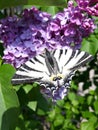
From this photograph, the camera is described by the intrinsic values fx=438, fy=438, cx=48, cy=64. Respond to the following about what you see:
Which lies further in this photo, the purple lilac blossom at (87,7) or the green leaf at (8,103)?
the purple lilac blossom at (87,7)

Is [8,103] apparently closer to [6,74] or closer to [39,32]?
[6,74]

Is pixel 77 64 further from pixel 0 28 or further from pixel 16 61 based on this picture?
pixel 0 28

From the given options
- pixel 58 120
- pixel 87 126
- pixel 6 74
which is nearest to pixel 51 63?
pixel 6 74

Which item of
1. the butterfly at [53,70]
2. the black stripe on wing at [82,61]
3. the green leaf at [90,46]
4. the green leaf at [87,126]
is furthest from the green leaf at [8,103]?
the green leaf at [87,126]

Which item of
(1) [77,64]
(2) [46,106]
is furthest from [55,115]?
(1) [77,64]

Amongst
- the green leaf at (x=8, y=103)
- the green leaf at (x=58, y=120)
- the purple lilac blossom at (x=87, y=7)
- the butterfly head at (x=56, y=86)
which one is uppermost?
the purple lilac blossom at (x=87, y=7)

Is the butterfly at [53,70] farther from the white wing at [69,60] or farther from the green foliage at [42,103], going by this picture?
the green foliage at [42,103]

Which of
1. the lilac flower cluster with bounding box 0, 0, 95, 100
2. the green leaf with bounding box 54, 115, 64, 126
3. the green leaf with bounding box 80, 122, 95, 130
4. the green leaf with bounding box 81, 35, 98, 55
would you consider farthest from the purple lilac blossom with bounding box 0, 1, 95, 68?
the green leaf with bounding box 54, 115, 64, 126

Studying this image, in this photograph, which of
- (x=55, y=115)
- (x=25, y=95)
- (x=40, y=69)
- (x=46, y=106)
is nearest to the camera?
(x=40, y=69)
